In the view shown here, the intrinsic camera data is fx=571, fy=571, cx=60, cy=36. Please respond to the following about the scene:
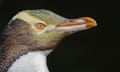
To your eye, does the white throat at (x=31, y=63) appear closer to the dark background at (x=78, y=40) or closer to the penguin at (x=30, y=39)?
the penguin at (x=30, y=39)

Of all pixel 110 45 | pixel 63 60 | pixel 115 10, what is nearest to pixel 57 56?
pixel 63 60

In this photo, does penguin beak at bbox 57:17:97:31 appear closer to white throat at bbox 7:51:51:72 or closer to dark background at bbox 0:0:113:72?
white throat at bbox 7:51:51:72

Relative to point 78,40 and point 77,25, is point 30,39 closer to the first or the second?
point 77,25

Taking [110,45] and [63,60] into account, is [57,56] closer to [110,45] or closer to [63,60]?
[63,60]

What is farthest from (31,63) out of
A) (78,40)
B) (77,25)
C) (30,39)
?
(78,40)

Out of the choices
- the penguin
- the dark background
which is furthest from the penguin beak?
the dark background

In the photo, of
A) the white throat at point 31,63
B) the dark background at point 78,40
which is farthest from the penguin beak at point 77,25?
the dark background at point 78,40

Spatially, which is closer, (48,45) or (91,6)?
(48,45)
